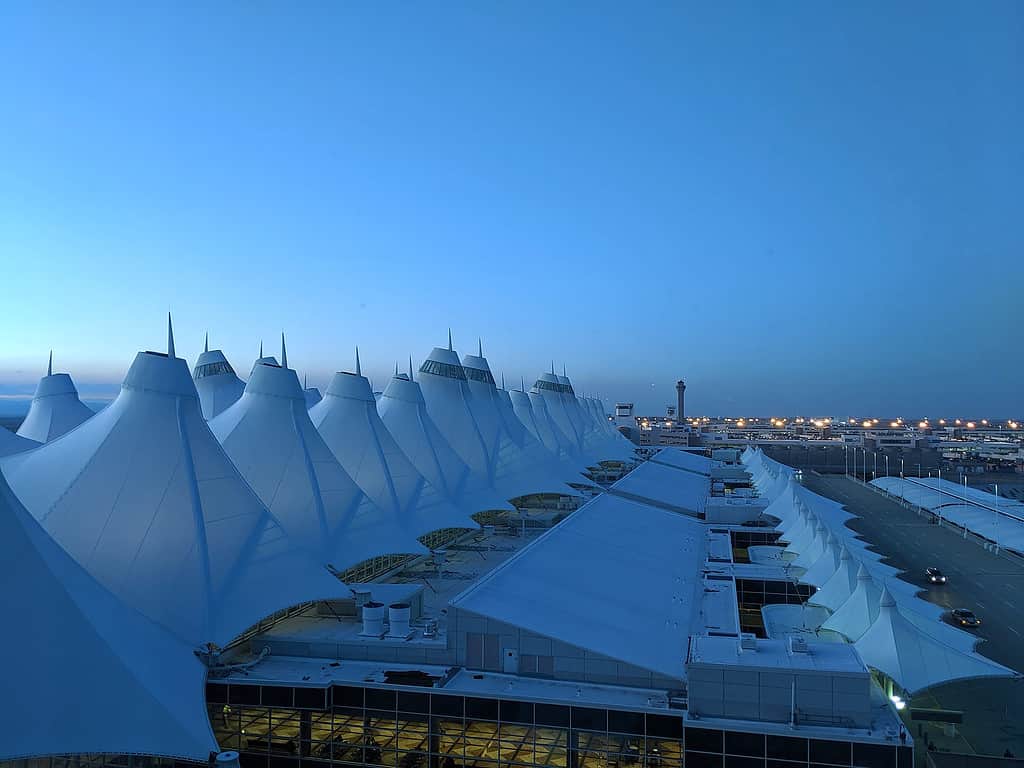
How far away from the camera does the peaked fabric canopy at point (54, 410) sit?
4709 cm

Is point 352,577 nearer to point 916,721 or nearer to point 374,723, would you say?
point 374,723

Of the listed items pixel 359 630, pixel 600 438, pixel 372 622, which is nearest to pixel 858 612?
pixel 372 622

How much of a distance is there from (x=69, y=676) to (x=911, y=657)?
70.1ft

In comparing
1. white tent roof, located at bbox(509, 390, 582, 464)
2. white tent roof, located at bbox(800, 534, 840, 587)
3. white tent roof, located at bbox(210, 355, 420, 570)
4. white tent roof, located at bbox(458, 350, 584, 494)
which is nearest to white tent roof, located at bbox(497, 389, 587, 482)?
white tent roof, located at bbox(458, 350, 584, 494)

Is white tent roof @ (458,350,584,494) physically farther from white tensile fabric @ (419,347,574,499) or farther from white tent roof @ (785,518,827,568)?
white tent roof @ (785,518,827,568)

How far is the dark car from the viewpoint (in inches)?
1293

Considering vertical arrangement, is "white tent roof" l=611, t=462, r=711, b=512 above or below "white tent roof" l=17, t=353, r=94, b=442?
below

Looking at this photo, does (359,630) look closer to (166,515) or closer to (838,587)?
(166,515)

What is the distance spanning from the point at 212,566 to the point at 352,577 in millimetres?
9569

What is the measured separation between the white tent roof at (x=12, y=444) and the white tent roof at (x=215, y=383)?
12.5m

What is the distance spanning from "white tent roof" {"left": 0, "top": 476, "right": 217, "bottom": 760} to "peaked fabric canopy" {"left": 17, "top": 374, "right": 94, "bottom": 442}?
36.0 meters

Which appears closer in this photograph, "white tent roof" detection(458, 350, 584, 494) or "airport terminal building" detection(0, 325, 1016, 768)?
"airport terminal building" detection(0, 325, 1016, 768)

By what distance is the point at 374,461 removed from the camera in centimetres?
3494

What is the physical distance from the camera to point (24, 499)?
21.8 metres
